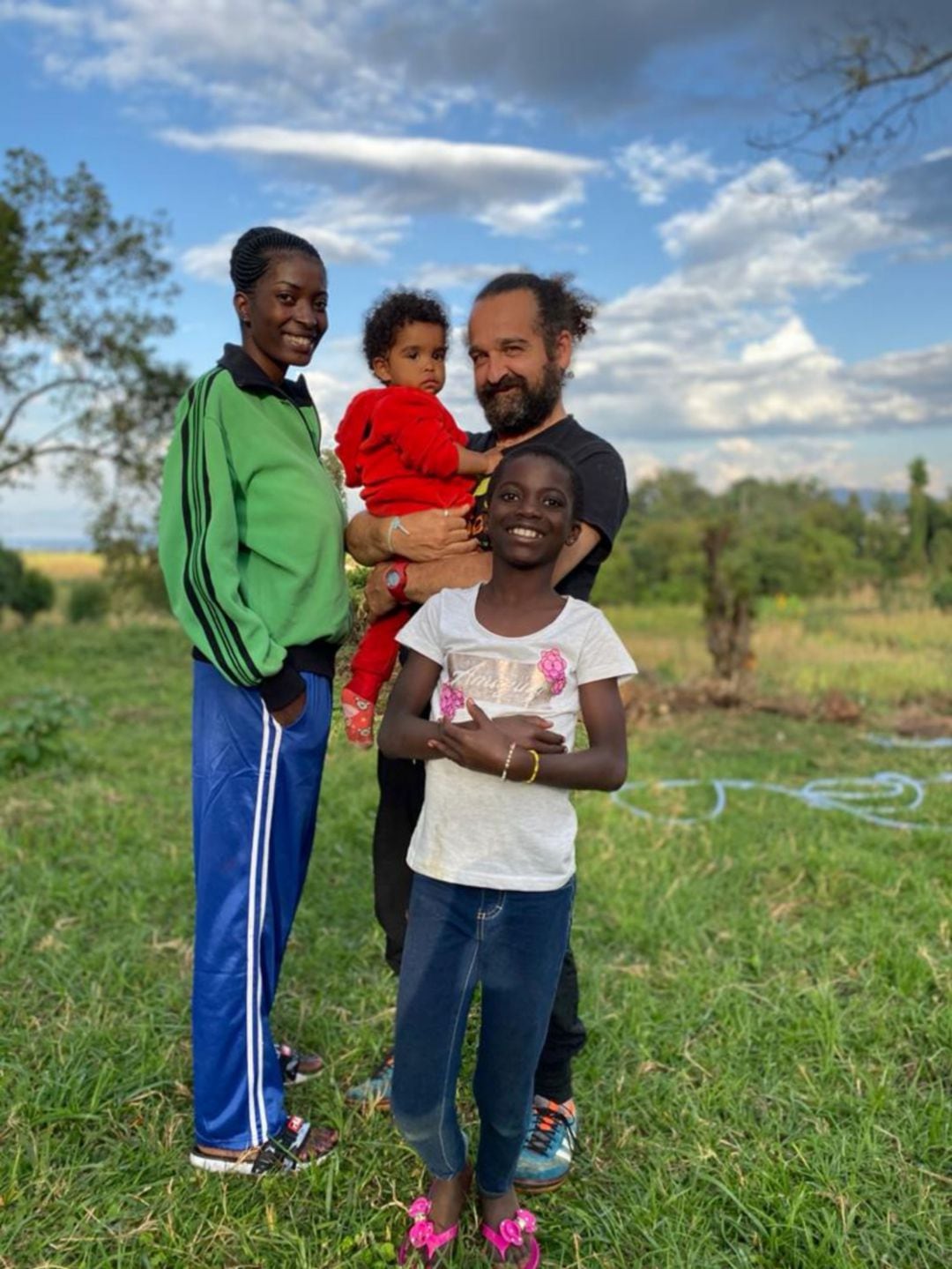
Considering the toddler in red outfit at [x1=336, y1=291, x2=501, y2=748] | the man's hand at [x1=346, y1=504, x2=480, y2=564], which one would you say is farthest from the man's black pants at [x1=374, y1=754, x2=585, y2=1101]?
the man's hand at [x1=346, y1=504, x2=480, y2=564]

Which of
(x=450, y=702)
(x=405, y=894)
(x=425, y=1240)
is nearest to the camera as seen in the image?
(x=450, y=702)

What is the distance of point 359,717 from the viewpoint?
2441mm

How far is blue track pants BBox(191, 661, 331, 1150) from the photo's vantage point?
7.43 ft

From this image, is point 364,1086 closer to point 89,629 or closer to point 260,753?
point 260,753

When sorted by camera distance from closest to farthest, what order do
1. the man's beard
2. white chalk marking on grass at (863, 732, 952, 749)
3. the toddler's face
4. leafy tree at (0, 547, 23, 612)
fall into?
the man's beard
the toddler's face
white chalk marking on grass at (863, 732, 952, 749)
leafy tree at (0, 547, 23, 612)

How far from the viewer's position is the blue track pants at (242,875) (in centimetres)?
227

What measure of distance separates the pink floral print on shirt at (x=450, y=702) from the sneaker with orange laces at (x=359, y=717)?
505mm

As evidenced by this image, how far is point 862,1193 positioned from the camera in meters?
2.31

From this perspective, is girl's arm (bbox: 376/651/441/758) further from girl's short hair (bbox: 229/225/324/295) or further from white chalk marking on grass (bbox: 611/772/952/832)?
white chalk marking on grass (bbox: 611/772/952/832)

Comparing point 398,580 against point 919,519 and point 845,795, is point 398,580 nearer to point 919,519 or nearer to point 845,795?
point 845,795

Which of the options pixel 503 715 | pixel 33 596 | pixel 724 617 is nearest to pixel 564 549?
pixel 503 715

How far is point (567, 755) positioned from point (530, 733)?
0.27ft

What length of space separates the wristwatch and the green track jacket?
0.39 feet

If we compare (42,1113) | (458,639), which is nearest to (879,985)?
(458,639)
